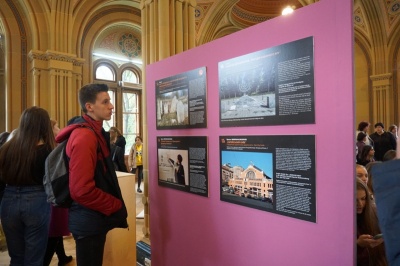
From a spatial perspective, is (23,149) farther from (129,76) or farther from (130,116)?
(129,76)

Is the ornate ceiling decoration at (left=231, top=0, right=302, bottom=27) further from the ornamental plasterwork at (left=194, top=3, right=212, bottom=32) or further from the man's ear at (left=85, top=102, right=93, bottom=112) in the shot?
the man's ear at (left=85, top=102, right=93, bottom=112)

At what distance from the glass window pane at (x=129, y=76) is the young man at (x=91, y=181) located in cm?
900

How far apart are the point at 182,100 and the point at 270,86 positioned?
3.00ft

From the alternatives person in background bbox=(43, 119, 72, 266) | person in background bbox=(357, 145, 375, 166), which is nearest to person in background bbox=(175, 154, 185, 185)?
person in background bbox=(43, 119, 72, 266)

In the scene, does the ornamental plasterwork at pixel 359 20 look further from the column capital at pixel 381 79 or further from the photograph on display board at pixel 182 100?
the photograph on display board at pixel 182 100

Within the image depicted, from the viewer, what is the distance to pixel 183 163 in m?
2.46

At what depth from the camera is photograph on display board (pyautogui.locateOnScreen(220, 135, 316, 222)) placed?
5.10ft

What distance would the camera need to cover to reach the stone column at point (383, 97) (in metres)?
10.8

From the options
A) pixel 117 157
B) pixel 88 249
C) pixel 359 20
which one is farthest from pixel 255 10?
pixel 88 249

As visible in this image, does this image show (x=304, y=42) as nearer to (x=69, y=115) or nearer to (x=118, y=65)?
(x=69, y=115)

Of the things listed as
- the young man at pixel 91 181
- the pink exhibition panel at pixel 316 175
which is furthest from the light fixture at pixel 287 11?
the young man at pixel 91 181

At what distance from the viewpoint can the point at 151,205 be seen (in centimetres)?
293

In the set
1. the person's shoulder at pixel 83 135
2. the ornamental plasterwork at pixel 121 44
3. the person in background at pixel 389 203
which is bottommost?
the person in background at pixel 389 203

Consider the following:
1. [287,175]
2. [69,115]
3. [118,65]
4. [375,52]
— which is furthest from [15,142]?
[375,52]
